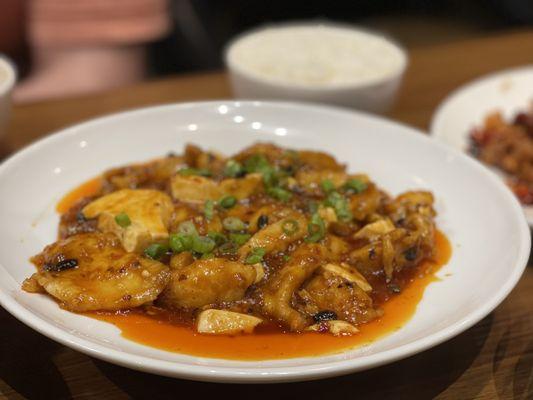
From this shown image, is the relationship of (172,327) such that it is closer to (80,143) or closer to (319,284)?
(319,284)

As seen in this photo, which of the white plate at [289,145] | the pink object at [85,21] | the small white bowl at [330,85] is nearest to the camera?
the white plate at [289,145]

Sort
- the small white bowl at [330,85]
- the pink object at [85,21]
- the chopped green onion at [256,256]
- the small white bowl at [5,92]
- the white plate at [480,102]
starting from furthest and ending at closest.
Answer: the pink object at [85,21] → the white plate at [480,102] → the small white bowl at [330,85] → the small white bowl at [5,92] → the chopped green onion at [256,256]

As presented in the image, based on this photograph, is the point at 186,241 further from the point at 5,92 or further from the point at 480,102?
the point at 480,102

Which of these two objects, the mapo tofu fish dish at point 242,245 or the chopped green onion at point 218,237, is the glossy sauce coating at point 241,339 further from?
the chopped green onion at point 218,237

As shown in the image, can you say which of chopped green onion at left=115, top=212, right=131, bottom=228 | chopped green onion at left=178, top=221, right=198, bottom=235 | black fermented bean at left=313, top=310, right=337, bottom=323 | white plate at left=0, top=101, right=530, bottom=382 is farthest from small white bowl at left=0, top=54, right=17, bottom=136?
black fermented bean at left=313, top=310, right=337, bottom=323

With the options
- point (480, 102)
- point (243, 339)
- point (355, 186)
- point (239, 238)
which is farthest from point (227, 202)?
point (480, 102)

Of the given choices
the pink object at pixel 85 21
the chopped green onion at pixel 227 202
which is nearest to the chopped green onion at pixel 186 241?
the chopped green onion at pixel 227 202
